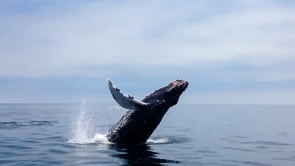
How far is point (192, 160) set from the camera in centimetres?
1537

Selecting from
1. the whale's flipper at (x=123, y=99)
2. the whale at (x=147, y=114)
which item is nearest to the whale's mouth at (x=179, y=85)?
the whale at (x=147, y=114)

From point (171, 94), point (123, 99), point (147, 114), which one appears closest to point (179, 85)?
point (171, 94)

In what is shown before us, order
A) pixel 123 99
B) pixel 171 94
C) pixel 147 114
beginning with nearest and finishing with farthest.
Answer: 1. pixel 123 99
2. pixel 147 114
3. pixel 171 94

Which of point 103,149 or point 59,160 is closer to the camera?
point 59,160

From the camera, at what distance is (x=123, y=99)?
54.0 feet

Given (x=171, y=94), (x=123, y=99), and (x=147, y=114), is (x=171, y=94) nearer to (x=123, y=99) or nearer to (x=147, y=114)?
(x=147, y=114)

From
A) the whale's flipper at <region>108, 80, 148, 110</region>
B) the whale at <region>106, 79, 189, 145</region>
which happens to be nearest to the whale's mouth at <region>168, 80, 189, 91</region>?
the whale at <region>106, 79, 189, 145</region>

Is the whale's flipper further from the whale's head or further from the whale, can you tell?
the whale's head

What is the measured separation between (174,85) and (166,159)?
4068 mm

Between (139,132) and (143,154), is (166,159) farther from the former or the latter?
(139,132)

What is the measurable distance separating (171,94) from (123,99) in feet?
8.60

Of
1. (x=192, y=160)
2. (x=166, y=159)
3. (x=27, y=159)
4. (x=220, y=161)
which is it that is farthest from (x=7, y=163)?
(x=220, y=161)

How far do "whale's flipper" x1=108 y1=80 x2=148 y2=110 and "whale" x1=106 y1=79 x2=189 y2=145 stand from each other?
1.14ft

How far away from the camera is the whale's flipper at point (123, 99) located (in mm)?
16172
